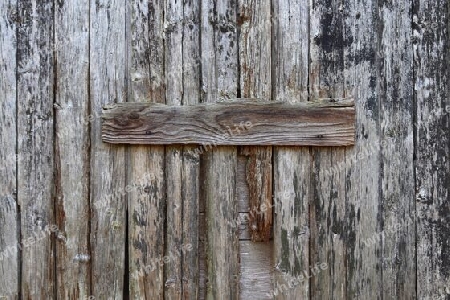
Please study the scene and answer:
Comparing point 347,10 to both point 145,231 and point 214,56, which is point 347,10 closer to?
point 214,56

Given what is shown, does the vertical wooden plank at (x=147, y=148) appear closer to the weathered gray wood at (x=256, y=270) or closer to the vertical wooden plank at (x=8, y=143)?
the weathered gray wood at (x=256, y=270)

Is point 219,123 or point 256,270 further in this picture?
point 256,270

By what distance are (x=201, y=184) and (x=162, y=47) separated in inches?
27.8

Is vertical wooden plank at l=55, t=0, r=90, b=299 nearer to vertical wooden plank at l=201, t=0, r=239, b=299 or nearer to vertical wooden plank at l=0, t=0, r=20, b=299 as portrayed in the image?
vertical wooden plank at l=0, t=0, r=20, b=299

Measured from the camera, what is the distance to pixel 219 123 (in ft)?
8.81

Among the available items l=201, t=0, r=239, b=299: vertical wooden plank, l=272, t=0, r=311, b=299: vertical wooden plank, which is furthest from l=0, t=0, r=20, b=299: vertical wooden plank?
l=272, t=0, r=311, b=299: vertical wooden plank

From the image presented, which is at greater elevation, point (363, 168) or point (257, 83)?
point (257, 83)

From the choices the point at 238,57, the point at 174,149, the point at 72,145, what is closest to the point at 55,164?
the point at 72,145

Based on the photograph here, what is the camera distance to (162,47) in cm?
273

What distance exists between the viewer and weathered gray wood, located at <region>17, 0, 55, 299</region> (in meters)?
2.74

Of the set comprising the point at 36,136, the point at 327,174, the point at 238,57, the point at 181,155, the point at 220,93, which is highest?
the point at 238,57

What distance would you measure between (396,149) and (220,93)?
36.4 inches

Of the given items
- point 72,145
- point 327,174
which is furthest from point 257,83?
point 72,145

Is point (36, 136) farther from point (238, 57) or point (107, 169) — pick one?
point (238, 57)
